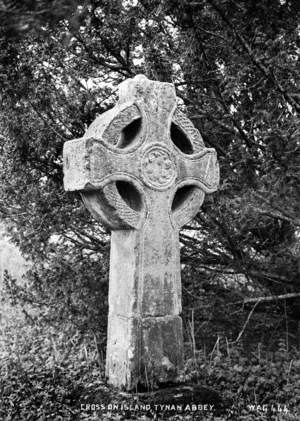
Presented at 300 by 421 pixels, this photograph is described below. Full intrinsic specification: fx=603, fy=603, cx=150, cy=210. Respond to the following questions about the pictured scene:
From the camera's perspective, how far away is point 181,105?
5.89m

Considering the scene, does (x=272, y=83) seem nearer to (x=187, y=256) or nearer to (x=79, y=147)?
(x=79, y=147)

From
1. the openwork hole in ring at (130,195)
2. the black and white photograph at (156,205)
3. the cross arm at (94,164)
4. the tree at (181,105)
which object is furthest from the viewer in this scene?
the tree at (181,105)

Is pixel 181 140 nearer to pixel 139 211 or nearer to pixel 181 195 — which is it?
pixel 181 195

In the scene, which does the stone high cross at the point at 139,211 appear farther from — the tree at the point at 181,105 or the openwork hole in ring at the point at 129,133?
the tree at the point at 181,105

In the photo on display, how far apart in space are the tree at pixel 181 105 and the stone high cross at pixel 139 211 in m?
0.56

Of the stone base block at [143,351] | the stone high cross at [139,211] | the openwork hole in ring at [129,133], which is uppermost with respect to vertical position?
the openwork hole in ring at [129,133]

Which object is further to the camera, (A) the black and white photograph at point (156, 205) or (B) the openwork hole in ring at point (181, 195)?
(B) the openwork hole in ring at point (181, 195)

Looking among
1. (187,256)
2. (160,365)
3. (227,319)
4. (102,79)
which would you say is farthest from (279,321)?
(102,79)

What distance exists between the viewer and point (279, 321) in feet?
20.7

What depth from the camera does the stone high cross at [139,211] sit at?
4.39 meters

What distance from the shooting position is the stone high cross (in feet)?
14.4

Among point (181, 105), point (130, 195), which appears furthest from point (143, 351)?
point (181, 105)

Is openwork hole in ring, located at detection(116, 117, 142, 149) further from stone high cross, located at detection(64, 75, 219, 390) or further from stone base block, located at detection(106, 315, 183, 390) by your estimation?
stone base block, located at detection(106, 315, 183, 390)

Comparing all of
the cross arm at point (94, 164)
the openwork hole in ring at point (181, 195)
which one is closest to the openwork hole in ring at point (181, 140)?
the openwork hole in ring at point (181, 195)
